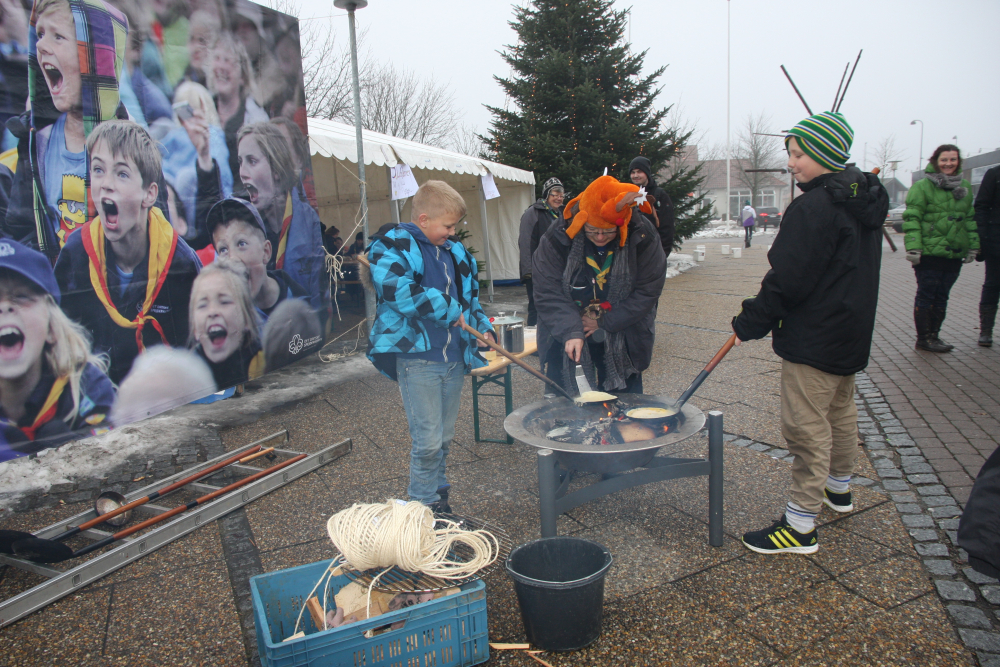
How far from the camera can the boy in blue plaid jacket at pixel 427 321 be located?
2824mm

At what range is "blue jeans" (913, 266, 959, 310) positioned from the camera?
6.06 m

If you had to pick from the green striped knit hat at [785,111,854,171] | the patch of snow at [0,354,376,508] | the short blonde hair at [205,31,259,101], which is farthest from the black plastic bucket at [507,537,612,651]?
the short blonde hair at [205,31,259,101]

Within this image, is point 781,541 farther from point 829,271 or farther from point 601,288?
point 601,288

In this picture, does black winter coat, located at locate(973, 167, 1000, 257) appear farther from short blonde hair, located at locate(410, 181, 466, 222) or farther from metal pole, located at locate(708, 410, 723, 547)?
short blonde hair, located at locate(410, 181, 466, 222)

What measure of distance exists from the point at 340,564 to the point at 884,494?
9.61 ft

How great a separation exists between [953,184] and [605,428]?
5.37 metres

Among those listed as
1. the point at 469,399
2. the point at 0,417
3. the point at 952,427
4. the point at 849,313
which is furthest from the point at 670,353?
the point at 0,417

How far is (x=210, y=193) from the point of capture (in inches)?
184

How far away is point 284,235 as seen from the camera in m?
5.47

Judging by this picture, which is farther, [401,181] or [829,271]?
Result: [401,181]

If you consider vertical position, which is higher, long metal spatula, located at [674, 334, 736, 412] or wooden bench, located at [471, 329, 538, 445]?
long metal spatula, located at [674, 334, 736, 412]

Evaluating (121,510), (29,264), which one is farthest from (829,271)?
(29,264)

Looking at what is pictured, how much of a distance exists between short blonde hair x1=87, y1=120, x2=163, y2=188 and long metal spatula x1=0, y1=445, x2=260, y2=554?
1962mm

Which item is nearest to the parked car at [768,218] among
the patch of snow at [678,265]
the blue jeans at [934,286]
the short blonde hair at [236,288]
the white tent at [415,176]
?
the patch of snow at [678,265]
